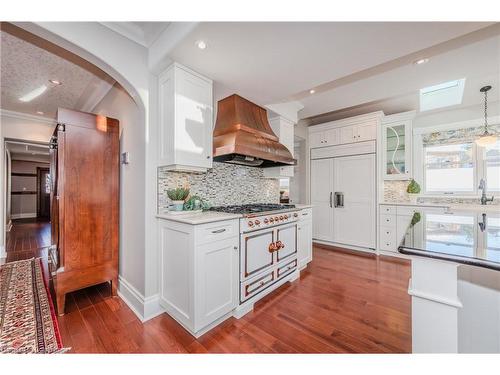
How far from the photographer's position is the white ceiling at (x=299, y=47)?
140 centimetres

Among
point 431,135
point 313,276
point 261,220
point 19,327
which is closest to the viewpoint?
point 19,327

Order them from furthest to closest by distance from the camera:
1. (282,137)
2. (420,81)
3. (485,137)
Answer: (282,137) → (485,137) → (420,81)

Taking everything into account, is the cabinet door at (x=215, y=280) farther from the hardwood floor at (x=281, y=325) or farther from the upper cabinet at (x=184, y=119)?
the upper cabinet at (x=184, y=119)

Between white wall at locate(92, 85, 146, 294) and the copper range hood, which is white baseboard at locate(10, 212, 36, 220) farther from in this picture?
the copper range hood

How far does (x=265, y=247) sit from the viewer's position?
86.0 inches

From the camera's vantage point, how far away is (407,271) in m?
2.87

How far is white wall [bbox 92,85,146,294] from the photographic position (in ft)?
6.44

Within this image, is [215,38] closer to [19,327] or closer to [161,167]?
[161,167]

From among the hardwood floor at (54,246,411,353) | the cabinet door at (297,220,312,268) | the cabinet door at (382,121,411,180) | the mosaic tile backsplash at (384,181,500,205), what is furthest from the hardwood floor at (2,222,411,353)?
the cabinet door at (382,121,411,180)

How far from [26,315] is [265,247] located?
2.31 m

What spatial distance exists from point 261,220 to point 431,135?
151 inches

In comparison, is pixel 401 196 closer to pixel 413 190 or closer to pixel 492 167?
pixel 413 190

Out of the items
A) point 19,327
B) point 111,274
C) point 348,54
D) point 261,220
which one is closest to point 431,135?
point 348,54

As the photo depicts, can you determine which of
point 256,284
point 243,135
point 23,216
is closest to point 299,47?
point 243,135
